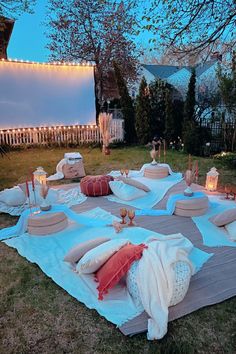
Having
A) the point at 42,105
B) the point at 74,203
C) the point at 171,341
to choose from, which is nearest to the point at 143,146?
the point at 42,105

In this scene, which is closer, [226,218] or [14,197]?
[226,218]

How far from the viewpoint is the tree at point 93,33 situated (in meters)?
12.9

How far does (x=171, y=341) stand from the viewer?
6.69 feet

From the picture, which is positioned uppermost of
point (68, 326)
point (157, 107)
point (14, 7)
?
point (14, 7)

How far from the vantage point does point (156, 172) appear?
233 inches

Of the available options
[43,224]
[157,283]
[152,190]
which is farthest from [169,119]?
[157,283]

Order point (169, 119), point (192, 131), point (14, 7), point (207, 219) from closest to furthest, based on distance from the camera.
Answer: point (207, 219)
point (14, 7)
point (192, 131)
point (169, 119)

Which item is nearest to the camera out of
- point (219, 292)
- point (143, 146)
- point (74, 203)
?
point (219, 292)

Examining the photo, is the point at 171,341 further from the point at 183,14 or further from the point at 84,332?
the point at 183,14

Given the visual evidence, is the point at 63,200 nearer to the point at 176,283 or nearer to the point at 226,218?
the point at 226,218

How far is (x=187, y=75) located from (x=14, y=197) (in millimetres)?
12880

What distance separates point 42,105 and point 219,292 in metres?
7.85

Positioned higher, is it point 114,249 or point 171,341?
point 114,249

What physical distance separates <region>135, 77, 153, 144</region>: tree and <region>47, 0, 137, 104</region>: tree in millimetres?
4336
